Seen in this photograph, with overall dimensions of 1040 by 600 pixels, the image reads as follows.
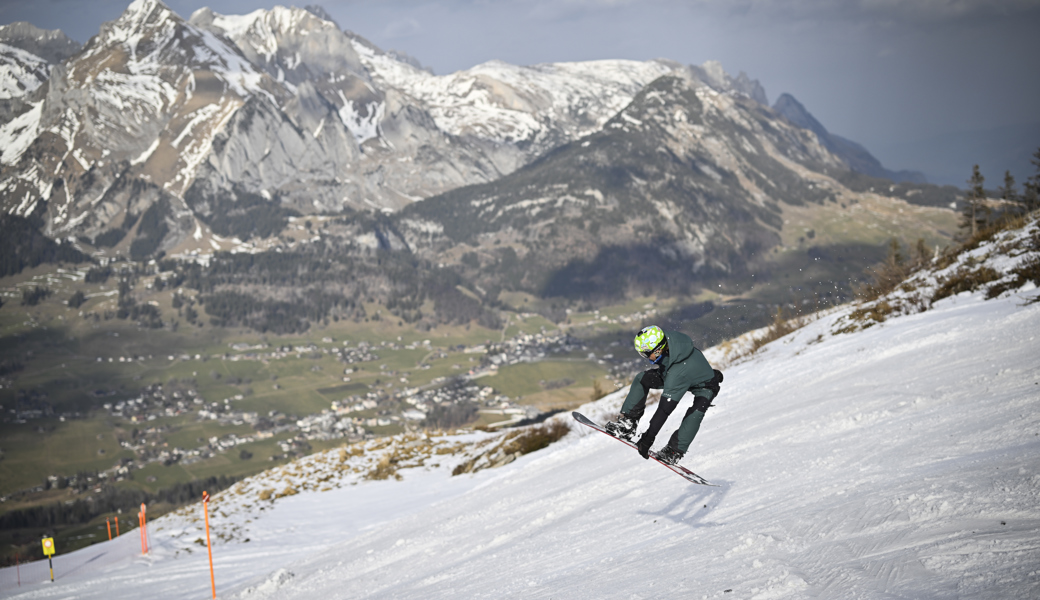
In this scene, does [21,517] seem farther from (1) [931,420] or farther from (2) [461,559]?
(1) [931,420]

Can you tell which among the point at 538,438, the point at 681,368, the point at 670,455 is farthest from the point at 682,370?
the point at 538,438

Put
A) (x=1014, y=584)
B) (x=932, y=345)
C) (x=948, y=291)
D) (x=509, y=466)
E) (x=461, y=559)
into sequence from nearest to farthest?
(x=1014, y=584)
(x=461, y=559)
(x=932, y=345)
(x=948, y=291)
(x=509, y=466)

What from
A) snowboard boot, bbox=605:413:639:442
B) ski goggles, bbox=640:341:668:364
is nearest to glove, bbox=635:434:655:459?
snowboard boot, bbox=605:413:639:442

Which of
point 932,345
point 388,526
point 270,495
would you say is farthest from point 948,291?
point 270,495

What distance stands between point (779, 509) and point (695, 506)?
57.6 inches

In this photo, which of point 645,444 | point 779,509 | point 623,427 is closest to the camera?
point 779,509

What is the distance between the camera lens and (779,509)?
21.1ft

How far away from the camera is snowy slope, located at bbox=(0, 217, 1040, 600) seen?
188 inches

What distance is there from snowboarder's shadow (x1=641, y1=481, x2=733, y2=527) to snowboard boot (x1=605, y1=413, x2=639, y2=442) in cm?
114

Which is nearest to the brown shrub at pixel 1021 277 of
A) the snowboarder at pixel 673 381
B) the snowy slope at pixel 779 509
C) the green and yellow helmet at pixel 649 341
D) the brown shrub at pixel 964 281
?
the snowy slope at pixel 779 509

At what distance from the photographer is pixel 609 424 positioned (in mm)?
7742

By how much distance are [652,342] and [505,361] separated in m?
146

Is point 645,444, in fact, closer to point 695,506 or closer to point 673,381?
point 673,381

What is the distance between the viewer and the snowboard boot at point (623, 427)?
7883mm
